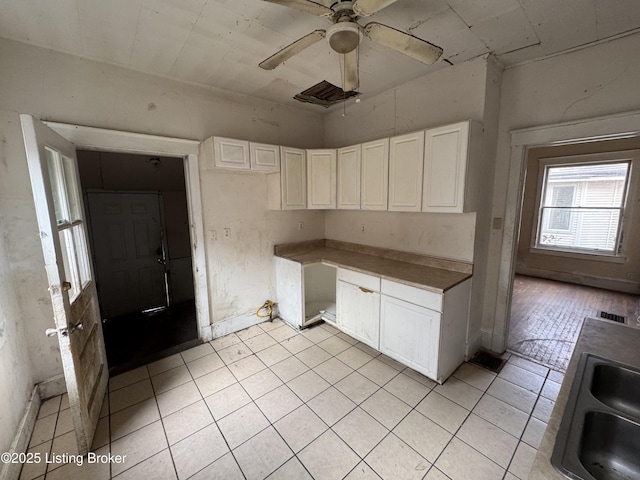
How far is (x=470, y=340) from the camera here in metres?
2.51

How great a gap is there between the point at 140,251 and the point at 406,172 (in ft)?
11.3

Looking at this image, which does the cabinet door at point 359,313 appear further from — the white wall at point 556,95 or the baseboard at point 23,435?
the baseboard at point 23,435

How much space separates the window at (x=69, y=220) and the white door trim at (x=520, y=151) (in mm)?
3332

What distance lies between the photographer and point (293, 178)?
3035mm

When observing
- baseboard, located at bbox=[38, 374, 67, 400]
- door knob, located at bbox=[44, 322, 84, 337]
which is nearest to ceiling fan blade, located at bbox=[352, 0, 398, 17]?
door knob, located at bbox=[44, 322, 84, 337]

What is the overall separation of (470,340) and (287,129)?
3006 millimetres

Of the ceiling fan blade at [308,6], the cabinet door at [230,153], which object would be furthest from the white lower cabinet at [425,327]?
the ceiling fan blade at [308,6]

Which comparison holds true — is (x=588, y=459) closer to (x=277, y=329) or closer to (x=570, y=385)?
(x=570, y=385)

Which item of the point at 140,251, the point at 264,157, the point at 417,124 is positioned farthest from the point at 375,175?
the point at 140,251

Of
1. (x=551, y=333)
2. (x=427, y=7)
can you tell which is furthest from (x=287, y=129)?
(x=551, y=333)

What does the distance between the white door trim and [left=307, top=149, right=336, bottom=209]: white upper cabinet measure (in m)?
1.69

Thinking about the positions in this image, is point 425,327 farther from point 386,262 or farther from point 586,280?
point 586,280

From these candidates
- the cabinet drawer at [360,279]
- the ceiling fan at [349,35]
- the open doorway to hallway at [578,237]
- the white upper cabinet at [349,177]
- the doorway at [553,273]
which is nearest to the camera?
the ceiling fan at [349,35]

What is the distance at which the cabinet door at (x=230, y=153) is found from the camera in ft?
8.23
